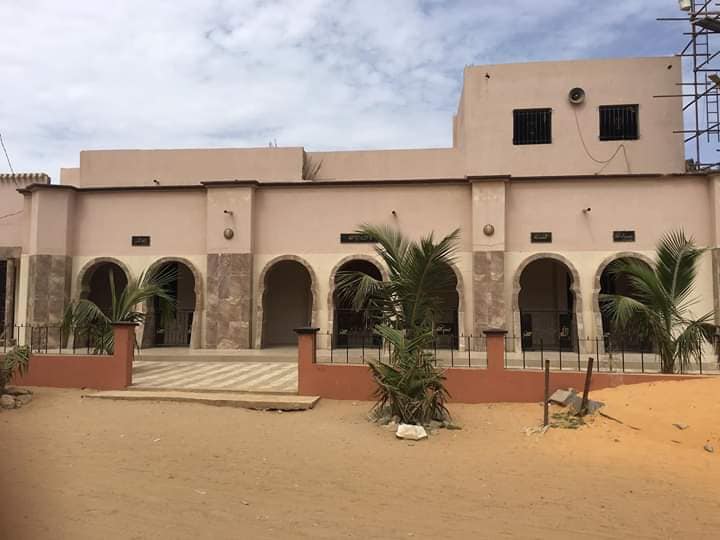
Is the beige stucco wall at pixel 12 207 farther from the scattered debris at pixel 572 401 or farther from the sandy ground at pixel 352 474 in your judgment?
the scattered debris at pixel 572 401

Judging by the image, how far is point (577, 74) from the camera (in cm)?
1948

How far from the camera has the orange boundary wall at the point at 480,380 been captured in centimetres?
917

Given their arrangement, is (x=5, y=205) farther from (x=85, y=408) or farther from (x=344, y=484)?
(x=344, y=484)

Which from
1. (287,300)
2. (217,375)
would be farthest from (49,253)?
(217,375)

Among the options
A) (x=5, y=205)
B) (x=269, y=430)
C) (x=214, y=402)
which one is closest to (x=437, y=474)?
(x=269, y=430)

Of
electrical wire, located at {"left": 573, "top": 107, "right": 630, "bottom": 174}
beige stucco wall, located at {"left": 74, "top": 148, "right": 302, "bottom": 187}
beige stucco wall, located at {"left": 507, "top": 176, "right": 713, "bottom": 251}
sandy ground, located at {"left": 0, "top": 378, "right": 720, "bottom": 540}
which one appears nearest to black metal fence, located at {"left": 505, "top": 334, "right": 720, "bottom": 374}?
beige stucco wall, located at {"left": 507, "top": 176, "right": 713, "bottom": 251}

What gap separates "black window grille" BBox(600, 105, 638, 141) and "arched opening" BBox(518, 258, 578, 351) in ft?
18.1

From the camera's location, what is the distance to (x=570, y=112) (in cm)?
1947

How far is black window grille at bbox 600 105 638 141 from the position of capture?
19328mm

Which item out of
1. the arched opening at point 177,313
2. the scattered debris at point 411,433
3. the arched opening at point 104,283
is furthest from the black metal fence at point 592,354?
the arched opening at point 104,283

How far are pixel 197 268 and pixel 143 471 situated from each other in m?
12.0

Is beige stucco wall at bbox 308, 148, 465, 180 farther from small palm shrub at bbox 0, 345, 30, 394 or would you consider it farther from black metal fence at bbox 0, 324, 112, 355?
small palm shrub at bbox 0, 345, 30, 394

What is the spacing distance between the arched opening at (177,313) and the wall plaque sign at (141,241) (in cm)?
92

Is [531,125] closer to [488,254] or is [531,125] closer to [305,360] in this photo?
[488,254]
